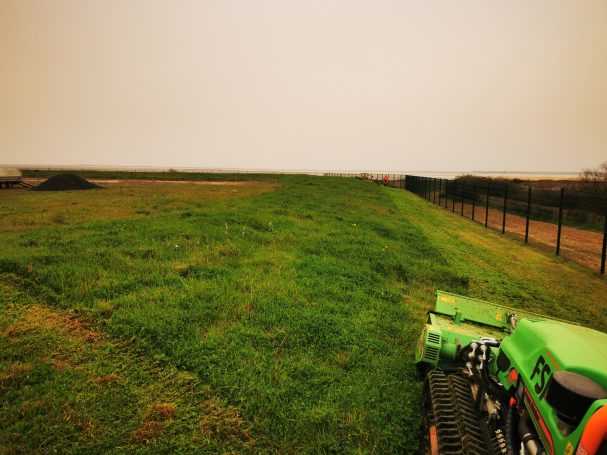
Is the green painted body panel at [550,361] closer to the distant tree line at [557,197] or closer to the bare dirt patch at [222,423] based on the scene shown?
the bare dirt patch at [222,423]

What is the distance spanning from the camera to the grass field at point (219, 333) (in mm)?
3459

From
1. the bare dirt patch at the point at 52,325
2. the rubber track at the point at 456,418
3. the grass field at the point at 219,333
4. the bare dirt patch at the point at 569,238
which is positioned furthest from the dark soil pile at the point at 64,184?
the rubber track at the point at 456,418

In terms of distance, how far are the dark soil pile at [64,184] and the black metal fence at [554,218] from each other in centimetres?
2992

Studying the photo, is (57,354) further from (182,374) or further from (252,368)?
(252,368)

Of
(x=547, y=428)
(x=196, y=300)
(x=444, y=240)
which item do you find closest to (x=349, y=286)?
(x=196, y=300)

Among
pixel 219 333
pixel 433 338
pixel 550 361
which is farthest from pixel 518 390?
pixel 219 333

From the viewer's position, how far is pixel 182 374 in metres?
4.14

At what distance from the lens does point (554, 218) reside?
2334 cm

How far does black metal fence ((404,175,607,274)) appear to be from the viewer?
13742 mm

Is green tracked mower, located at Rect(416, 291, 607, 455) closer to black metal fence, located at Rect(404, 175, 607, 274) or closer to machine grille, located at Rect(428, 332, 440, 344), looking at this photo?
machine grille, located at Rect(428, 332, 440, 344)

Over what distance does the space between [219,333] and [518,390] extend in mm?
3681

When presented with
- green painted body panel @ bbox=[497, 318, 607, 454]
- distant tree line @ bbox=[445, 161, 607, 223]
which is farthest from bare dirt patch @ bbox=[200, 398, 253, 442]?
distant tree line @ bbox=[445, 161, 607, 223]

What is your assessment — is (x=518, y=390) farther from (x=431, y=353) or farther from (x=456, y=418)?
(x=431, y=353)

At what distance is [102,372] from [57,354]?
743 millimetres
